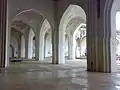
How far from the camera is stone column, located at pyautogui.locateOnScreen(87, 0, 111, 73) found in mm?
8789

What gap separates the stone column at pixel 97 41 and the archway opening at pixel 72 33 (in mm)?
4328

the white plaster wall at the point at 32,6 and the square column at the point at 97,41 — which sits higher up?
the white plaster wall at the point at 32,6

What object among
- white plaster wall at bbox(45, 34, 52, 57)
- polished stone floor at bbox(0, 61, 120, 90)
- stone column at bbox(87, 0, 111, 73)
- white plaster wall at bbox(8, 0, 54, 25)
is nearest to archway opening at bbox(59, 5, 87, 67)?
white plaster wall at bbox(8, 0, 54, 25)

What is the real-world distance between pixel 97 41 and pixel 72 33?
15.9 metres

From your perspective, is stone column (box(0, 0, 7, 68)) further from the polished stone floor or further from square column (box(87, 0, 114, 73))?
square column (box(87, 0, 114, 73))

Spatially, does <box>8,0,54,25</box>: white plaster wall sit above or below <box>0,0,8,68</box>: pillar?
above

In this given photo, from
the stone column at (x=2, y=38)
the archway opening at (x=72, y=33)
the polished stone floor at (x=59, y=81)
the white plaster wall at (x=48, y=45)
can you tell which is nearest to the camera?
the polished stone floor at (x=59, y=81)

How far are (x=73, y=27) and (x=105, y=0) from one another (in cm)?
1590

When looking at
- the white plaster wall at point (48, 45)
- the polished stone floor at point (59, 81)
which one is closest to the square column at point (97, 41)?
the polished stone floor at point (59, 81)

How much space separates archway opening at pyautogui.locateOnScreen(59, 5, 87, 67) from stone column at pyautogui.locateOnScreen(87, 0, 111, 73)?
14.2 ft

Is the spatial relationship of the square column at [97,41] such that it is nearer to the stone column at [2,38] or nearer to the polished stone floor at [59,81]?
the polished stone floor at [59,81]

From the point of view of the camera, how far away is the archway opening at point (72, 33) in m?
15.2

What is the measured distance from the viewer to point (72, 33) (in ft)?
82.2

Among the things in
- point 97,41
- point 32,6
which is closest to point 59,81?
point 97,41
